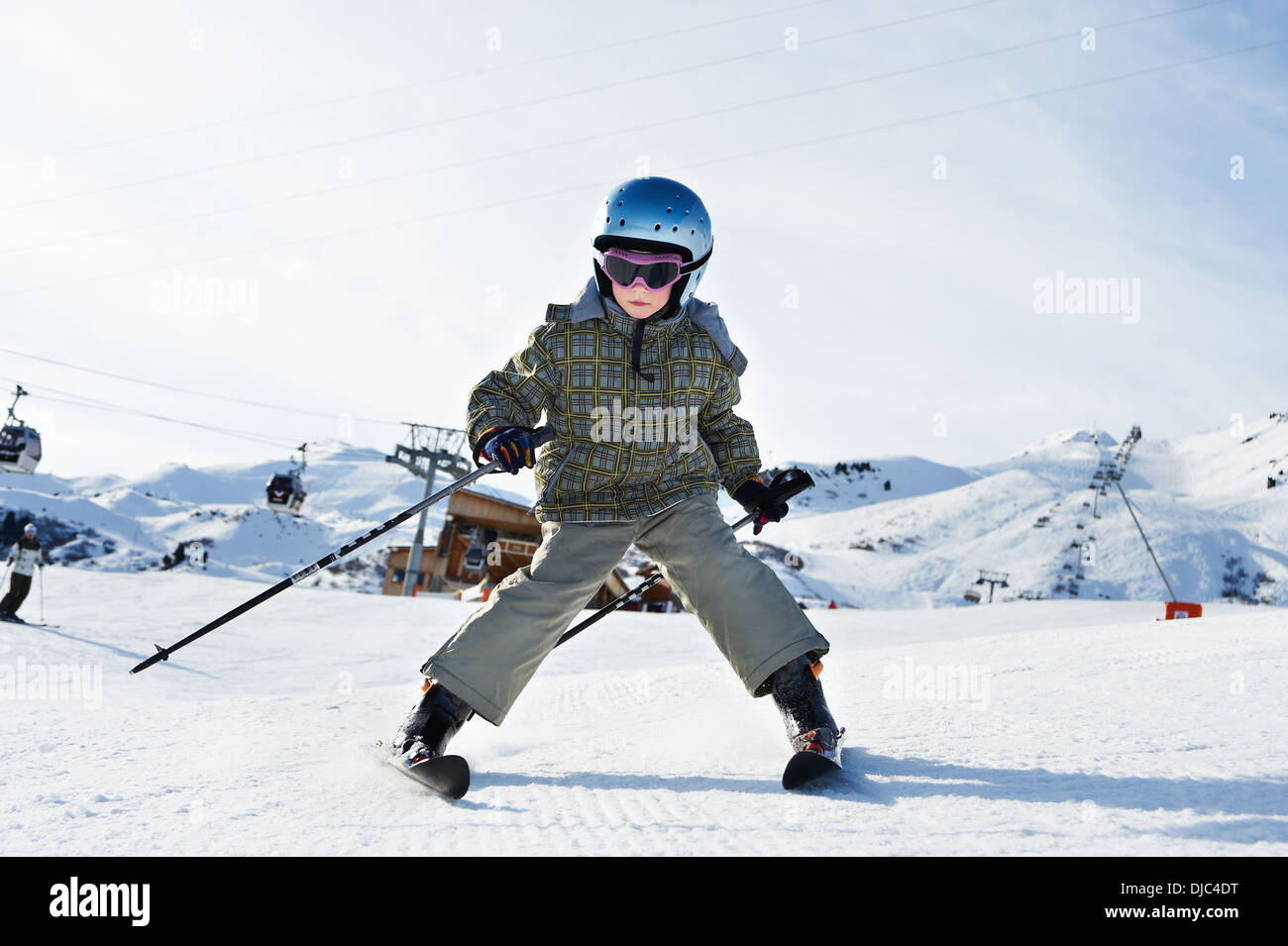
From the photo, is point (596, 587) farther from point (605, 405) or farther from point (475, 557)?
point (475, 557)

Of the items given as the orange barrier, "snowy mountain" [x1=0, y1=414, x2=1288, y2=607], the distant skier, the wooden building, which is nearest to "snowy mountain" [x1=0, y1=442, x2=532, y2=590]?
"snowy mountain" [x1=0, y1=414, x2=1288, y2=607]

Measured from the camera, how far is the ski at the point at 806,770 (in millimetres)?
1919

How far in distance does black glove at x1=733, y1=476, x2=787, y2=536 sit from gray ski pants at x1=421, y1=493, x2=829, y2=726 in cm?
23

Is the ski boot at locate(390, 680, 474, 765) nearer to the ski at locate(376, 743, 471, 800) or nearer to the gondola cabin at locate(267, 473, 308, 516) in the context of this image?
the ski at locate(376, 743, 471, 800)

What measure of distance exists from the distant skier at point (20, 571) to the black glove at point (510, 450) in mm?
8205

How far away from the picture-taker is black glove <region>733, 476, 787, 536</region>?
261 cm

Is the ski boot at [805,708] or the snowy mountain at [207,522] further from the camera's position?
the snowy mountain at [207,522]

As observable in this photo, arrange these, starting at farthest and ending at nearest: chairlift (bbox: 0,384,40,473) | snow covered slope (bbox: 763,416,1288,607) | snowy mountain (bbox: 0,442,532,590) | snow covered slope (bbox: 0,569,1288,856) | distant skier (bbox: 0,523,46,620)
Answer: snowy mountain (bbox: 0,442,532,590) < snow covered slope (bbox: 763,416,1288,607) < chairlift (bbox: 0,384,40,473) < distant skier (bbox: 0,523,46,620) < snow covered slope (bbox: 0,569,1288,856)

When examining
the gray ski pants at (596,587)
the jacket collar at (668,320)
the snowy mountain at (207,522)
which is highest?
the jacket collar at (668,320)

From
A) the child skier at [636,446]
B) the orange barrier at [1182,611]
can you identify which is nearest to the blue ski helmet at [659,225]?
the child skier at [636,446]

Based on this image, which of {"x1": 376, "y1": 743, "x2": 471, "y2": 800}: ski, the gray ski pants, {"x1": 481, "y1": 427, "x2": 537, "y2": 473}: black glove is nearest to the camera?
{"x1": 376, "y1": 743, "x2": 471, "y2": 800}: ski

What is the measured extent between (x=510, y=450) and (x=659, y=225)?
774 millimetres

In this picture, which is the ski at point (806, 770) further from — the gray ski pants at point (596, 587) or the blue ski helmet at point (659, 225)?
the blue ski helmet at point (659, 225)
